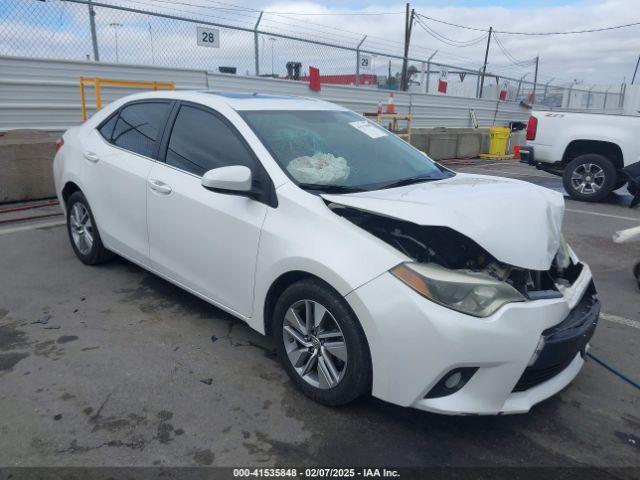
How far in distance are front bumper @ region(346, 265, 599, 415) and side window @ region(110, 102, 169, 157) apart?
89.1 inches

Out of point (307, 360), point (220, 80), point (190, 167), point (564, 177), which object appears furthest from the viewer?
point (220, 80)

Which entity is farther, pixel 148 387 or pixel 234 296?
pixel 234 296

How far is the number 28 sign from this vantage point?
36.1 feet

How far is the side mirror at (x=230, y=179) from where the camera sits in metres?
2.91

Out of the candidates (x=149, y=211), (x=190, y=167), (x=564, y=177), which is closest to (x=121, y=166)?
(x=149, y=211)

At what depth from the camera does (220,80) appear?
11.9 m

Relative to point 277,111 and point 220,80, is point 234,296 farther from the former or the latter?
point 220,80

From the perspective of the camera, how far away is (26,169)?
700cm

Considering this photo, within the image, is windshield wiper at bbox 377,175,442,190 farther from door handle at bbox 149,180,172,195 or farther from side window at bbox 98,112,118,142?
side window at bbox 98,112,118,142

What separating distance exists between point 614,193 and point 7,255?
10.5 m

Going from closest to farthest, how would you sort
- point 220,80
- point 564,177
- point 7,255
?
point 7,255 < point 564,177 < point 220,80

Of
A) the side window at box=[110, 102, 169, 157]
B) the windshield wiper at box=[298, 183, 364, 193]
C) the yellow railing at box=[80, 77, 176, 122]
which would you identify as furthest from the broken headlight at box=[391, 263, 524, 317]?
the yellow railing at box=[80, 77, 176, 122]

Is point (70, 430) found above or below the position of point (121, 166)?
below

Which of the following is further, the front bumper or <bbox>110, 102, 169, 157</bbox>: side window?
<bbox>110, 102, 169, 157</bbox>: side window
